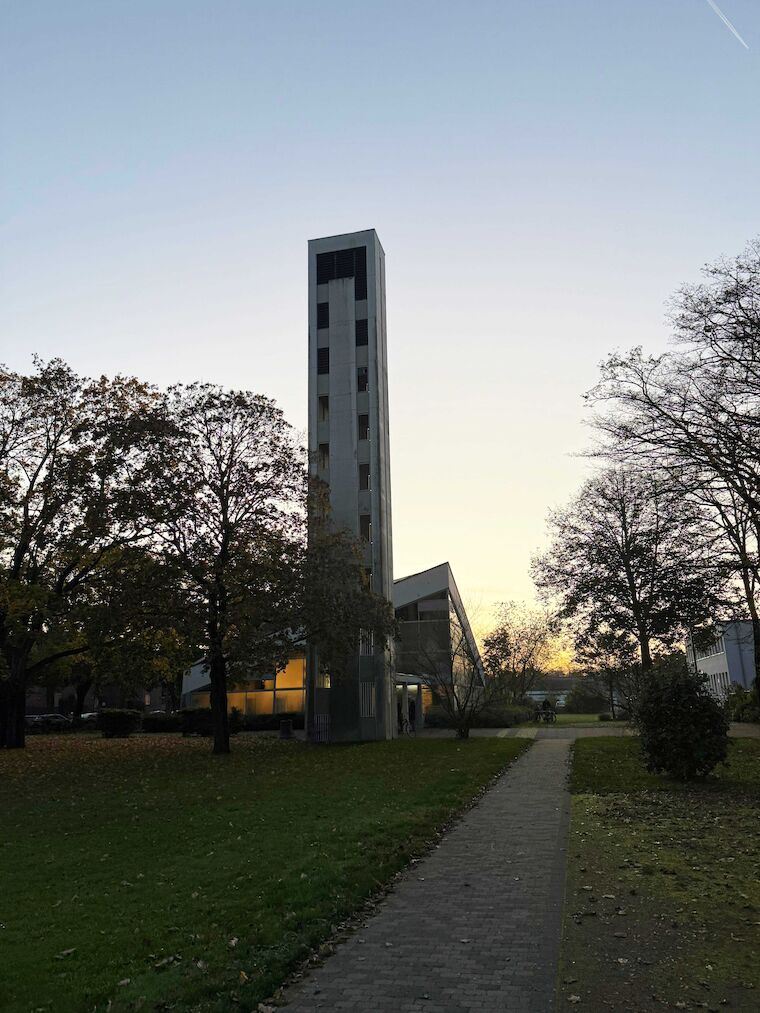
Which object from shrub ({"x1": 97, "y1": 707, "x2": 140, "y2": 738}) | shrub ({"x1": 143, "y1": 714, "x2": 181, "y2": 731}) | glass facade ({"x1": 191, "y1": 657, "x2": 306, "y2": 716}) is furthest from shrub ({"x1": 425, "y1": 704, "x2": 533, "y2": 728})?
shrub ({"x1": 97, "y1": 707, "x2": 140, "y2": 738})

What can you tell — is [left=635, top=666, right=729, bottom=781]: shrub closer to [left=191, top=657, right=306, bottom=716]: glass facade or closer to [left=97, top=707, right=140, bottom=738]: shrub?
[left=191, top=657, right=306, bottom=716]: glass facade

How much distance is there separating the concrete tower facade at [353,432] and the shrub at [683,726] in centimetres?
1657

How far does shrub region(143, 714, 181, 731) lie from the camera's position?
1741 inches

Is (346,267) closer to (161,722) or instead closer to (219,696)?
(219,696)

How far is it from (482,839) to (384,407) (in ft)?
89.2

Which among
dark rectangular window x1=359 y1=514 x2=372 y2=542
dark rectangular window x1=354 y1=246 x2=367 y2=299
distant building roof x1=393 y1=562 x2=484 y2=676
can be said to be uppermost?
dark rectangular window x1=354 y1=246 x2=367 y2=299

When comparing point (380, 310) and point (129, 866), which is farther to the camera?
point (380, 310)

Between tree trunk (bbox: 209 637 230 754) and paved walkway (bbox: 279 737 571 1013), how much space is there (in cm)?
1591

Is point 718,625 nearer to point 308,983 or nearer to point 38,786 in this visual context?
point 38,786

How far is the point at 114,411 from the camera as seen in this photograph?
2961 cm

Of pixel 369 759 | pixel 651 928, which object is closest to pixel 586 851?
pixel 651 928

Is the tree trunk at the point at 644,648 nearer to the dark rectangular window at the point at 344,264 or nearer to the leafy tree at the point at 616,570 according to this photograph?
the leafy tree at the point at 616,570

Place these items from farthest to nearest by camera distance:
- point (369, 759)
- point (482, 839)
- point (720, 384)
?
point (369, 759)
point (720, 384)
point (482, 839)

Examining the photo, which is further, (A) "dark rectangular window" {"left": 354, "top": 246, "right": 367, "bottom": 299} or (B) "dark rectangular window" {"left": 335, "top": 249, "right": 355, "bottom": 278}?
(B) "dark rectangular window" {"left": 335, "top": 249, "right": 355, "bottom": 278}
